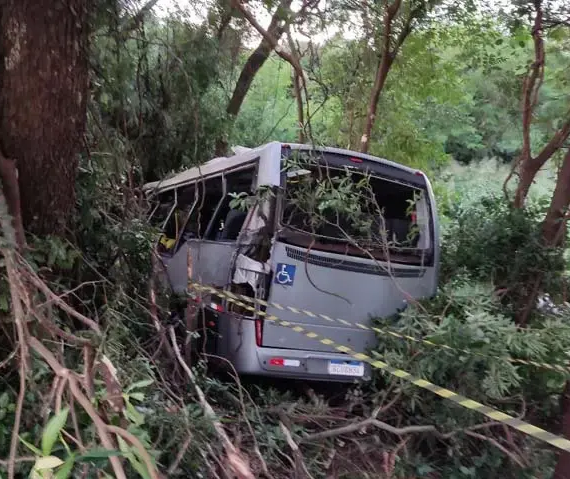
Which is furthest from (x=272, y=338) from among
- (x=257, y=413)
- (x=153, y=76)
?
(x=153, y=76)

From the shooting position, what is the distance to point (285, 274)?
16.8 ft

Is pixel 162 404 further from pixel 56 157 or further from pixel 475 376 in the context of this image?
pixel 475 376

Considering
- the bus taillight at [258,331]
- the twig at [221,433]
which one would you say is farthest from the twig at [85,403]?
the bus taillight at [258,331]

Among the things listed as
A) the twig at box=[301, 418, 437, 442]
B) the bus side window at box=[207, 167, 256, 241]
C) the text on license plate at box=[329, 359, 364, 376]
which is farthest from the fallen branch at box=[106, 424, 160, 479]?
the bus side window at box=[207, 167, 256, 241]

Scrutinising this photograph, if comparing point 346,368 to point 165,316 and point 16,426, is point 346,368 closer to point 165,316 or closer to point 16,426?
point 165,316

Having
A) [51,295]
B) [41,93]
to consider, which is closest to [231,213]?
[41,93]

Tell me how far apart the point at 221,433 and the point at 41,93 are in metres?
2.15

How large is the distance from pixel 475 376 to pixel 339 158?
2.09m

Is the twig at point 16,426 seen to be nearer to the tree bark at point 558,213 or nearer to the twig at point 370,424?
the twig at point 370,424

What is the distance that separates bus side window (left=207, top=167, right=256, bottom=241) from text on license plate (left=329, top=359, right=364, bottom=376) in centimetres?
142

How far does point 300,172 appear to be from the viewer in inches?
204

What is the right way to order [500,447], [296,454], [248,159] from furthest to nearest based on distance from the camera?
[248,159] → [500,447] → [296,454]

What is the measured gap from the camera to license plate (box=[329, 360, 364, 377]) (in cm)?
538

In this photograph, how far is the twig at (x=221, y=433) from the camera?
102 inches
